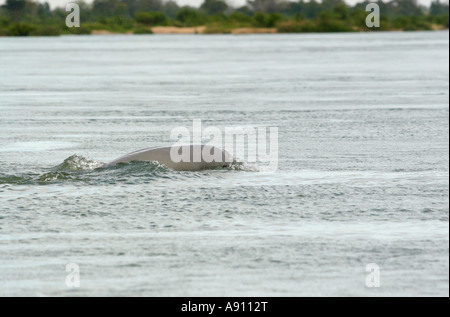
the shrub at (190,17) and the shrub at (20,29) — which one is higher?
the shrub at (190,17)

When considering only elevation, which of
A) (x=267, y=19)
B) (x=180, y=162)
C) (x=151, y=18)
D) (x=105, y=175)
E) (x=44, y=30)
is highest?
(x=267, y=19)

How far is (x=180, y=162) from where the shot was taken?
18.7 m

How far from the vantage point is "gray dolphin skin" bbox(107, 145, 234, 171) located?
61.0ft

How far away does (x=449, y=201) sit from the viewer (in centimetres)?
1560

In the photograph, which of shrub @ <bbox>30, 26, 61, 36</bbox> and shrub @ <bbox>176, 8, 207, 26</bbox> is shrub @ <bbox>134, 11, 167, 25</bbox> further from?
shrub @ <bbox>30, 26, 61, 36</bbox>

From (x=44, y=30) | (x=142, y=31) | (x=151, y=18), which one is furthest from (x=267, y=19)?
(x=44, y=30)

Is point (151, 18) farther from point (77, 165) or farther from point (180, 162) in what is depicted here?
point (180, 162)

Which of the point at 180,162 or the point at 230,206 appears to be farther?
the point at 180,162

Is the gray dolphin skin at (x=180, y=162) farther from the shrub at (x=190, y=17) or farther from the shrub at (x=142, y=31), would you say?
the shrub at (x=142, y=31)

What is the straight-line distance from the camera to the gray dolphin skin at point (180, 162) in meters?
18.6

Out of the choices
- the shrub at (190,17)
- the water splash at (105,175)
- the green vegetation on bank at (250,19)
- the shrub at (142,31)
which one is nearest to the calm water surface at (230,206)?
the water splash at (105,175)

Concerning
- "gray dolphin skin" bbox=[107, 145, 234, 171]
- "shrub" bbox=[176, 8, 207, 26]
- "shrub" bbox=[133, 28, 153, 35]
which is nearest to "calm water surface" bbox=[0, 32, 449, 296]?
"gray dolphin skin" bbox=[107, 145, 234, 171]
